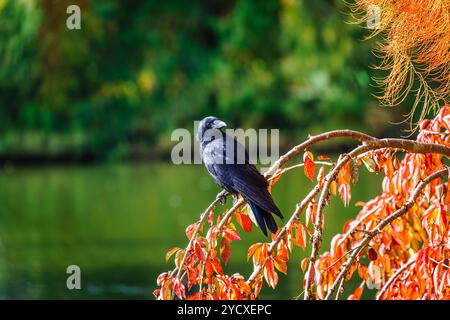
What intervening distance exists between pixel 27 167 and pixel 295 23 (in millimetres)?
6657

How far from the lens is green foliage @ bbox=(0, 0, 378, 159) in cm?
1392

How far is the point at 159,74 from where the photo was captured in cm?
1575

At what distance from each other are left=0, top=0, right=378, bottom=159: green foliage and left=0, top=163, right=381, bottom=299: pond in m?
0.79

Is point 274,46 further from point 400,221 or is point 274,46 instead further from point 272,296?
point 400,221

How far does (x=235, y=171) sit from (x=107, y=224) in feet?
29.6

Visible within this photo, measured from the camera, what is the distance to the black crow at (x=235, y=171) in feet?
8.80

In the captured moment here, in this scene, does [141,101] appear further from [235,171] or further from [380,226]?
[380,226]

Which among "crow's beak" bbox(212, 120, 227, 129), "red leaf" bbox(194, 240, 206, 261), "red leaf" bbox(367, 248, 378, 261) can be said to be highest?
"crow's beak" bbox(212, 120, 227, 129)

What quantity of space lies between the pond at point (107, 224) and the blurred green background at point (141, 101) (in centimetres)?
5
